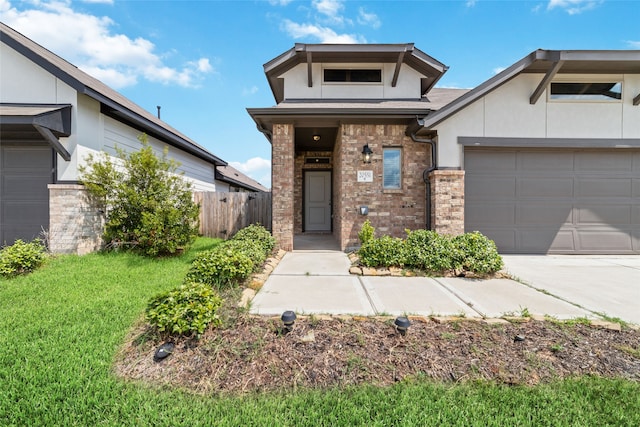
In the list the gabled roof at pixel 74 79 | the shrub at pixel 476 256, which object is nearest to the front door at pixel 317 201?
the gabled roof at pixel 74 79

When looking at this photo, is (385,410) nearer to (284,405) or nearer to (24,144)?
(284,405)

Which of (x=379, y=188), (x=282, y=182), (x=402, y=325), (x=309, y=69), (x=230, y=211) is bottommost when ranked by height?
(x=402, y=325)

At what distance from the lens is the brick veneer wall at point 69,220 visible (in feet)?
19.0

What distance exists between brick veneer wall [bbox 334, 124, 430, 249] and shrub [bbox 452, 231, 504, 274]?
1835 millimetres

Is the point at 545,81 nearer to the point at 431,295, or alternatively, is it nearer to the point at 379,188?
the point at 379,188

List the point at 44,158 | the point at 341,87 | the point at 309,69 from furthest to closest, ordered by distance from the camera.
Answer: the point at 341,87, the point at 309,69, the point at 44,158

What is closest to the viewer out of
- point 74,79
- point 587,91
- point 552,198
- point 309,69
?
point 74,79

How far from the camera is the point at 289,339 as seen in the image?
2.49 meters

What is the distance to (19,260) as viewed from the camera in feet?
15.0

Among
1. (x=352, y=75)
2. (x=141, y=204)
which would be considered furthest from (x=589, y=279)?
(x=141, y=204)

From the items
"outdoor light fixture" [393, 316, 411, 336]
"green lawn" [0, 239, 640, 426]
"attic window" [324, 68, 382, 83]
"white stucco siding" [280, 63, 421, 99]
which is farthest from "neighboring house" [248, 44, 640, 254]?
"green lawn" [0, 239, 640, 426]

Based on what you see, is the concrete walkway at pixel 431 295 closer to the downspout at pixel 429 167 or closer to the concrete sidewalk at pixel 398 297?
the concrete sidewalk at pixel 398 297

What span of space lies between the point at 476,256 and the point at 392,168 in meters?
3.05

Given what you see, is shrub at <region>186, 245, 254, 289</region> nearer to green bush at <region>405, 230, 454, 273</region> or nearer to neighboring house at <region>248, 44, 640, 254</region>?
neighboring house at <region>248, 44, 640, 254</region>
